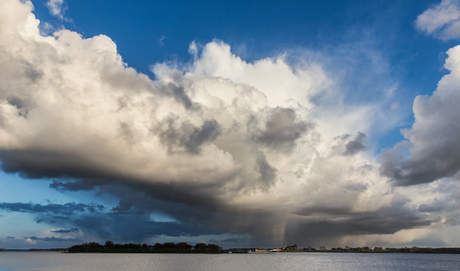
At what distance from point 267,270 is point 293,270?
13.5m

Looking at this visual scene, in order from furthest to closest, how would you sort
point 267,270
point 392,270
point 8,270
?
point 392,270
point 267,270
point 8,270

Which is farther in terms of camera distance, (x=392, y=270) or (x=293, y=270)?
(x=392, y=270)

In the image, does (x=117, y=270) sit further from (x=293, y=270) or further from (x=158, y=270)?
(x=293, y=270)

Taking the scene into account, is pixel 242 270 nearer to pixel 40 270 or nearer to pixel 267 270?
pixel 267 270

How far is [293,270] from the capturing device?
153m

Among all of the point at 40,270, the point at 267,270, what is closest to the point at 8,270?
the point at 40,270

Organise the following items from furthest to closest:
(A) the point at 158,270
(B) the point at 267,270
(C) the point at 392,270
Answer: (C) the point at 392,270 < (B) the point at 267,270 < (A) the point at 158,270

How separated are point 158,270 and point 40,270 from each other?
50806 millimetres

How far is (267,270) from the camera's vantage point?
15188cm

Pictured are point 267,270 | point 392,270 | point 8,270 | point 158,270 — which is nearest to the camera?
point 8,270

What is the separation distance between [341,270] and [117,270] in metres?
115

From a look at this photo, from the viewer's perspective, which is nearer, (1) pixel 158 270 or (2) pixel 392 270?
(1) pixel 158 270

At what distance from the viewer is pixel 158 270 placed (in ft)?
453

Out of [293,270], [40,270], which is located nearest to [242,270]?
[293,270]
